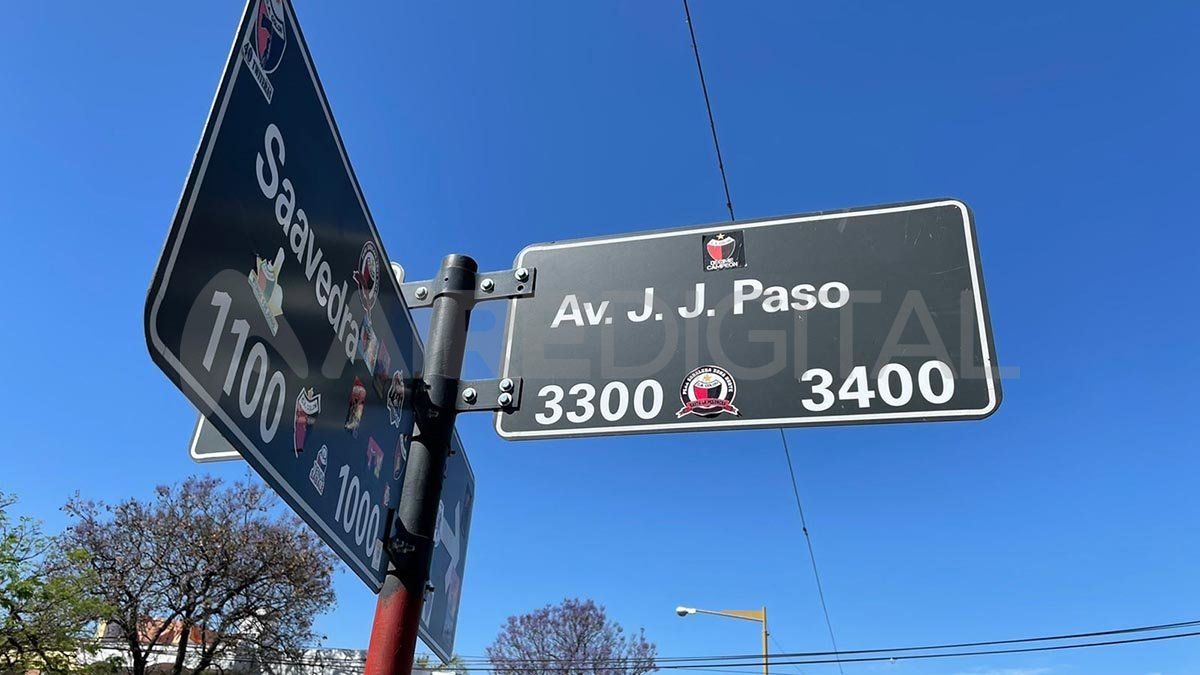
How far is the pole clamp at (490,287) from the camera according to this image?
244 cm

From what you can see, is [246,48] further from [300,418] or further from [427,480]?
[427,480]

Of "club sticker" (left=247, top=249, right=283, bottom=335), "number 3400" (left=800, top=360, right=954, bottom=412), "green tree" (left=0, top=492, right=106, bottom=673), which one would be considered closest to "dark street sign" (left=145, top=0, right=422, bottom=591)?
"club sticker" (left=247, top=249, right=283, bottom=335)

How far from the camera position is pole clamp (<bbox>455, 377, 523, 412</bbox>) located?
2.27 meters

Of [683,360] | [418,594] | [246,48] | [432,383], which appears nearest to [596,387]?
[683,360]

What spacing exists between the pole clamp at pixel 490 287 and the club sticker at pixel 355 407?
69cm

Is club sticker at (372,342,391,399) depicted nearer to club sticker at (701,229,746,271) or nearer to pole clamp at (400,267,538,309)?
pole clamp at (400,267,538,309)

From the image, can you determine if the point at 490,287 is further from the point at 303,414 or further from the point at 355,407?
the point at 303,414

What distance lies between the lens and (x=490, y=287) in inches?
98.3

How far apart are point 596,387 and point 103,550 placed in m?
26.0

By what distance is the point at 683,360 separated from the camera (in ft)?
7.48

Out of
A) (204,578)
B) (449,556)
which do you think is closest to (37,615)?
(204,578)

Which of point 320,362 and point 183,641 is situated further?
point 183,641

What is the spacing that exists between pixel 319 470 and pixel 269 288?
0.42 m

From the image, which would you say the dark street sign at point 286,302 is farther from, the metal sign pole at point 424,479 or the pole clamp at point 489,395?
the pole clamp at point 489,395
